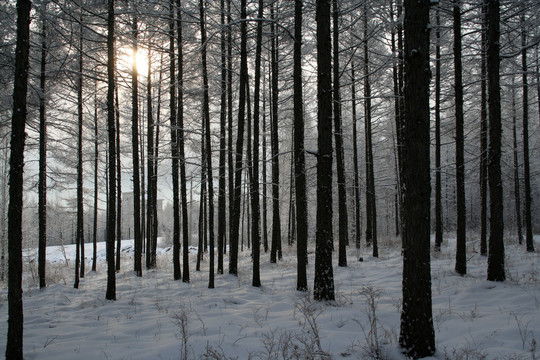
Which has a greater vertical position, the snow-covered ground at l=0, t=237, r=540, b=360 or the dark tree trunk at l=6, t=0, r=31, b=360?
the dark tree trunk at l=6, t=0, r=31, b=360

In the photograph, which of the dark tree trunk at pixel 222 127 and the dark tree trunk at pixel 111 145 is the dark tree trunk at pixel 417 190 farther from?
the dark tree trunk at pixel 111 145

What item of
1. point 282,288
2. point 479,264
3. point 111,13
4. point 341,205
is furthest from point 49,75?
point 479,264

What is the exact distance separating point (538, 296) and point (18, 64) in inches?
383

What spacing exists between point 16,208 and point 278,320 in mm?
4650

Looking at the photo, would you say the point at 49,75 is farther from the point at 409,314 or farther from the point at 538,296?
the point at 538,296

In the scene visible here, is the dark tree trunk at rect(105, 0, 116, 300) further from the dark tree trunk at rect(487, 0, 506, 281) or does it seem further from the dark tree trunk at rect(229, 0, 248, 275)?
the dark tree trunk at rect(487, 0, 506, 281)

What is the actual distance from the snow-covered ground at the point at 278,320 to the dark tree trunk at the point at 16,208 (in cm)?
52

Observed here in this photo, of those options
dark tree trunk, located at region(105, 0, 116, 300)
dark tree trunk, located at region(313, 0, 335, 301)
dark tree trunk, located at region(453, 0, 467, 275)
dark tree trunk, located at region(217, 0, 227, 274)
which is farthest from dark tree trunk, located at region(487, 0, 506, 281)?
dark tree trunk, located at region(105, 0, 116, 300)

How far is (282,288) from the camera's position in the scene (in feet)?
28.8

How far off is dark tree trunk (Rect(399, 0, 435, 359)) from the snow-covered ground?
14.6 inches

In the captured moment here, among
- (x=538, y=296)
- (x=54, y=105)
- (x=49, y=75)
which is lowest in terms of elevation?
(x=538, y=296)

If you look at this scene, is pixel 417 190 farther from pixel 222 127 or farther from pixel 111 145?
pixel 222 127

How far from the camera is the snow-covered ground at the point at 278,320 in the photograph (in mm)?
3996

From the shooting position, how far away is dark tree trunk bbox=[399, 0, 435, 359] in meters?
3.80
